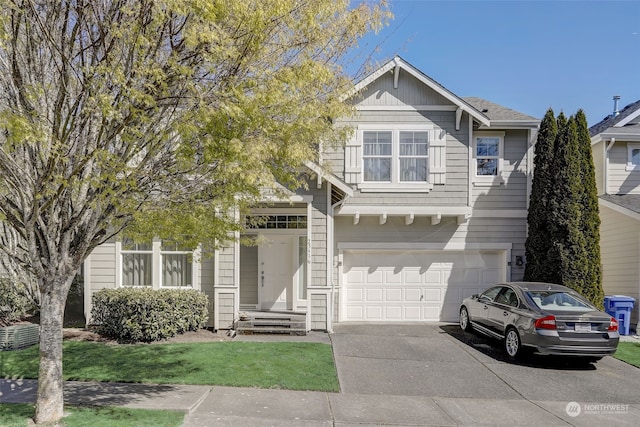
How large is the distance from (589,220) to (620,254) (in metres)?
2.08

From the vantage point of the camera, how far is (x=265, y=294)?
41.4 feet

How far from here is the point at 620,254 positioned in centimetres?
1270

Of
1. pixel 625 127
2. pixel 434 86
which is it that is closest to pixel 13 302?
pixel 434 86

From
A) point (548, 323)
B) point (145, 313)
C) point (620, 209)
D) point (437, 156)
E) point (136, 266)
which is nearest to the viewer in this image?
point (548, 323)

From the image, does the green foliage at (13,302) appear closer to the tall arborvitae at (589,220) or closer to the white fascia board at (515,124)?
the white fascia board at (515,124)

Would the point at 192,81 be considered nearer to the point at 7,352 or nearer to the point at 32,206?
the point at 32,206

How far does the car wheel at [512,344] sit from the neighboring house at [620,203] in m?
5.39

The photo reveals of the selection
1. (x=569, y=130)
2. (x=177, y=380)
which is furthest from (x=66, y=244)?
(x=569, y=130)

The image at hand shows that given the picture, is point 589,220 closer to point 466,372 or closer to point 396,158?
point 396,158

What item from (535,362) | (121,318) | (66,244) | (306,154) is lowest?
(535,362)

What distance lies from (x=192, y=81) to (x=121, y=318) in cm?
704

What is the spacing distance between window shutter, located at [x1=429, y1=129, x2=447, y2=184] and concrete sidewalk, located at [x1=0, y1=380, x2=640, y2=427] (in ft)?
23.0

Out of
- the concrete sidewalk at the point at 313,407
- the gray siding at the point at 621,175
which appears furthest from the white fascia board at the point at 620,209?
the concrete sidewalk at the point at 313,407

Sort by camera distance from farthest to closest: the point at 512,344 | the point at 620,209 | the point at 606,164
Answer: the point at 606,164
the point at 620,209
the point at 512,344
